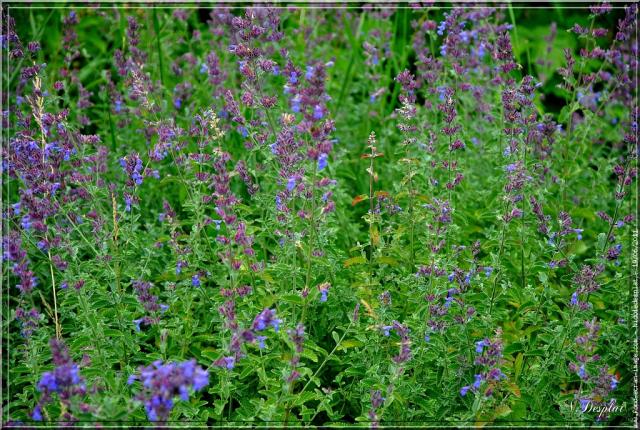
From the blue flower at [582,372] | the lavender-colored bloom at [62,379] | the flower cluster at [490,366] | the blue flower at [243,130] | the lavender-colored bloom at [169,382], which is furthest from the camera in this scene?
the blue flower at [243,130]

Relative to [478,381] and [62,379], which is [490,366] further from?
[62,379]

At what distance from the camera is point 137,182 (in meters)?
3.64

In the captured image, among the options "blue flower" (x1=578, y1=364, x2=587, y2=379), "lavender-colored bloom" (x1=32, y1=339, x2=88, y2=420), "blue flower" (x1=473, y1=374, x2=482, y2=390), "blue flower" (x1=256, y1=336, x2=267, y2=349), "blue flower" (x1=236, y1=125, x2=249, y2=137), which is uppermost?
"blue flower" (x1=236, y1=125, x2=249, y2=137)

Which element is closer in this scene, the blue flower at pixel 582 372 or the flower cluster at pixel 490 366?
the flower cluster at pixel 490 366

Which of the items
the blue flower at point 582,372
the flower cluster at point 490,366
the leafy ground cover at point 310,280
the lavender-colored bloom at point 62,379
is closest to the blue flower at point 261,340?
the leafy ground cover at point 310,280

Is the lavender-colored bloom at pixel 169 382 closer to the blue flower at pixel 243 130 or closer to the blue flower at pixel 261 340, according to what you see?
the blue flower at pixel 261 340

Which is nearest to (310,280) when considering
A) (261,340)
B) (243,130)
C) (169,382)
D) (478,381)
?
(261,340)

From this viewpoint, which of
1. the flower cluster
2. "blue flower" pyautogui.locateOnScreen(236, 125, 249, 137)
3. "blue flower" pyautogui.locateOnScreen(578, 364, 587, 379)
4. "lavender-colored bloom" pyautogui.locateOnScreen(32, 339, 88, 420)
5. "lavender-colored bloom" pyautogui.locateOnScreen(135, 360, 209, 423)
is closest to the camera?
"lavender-colored bloom" pyautogui.locateOnScreen(135, 360, 209, 423)

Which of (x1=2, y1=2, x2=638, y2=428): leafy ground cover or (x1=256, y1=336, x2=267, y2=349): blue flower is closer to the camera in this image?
(x1=256, y1=336, x2=267, y2=349): blue flower

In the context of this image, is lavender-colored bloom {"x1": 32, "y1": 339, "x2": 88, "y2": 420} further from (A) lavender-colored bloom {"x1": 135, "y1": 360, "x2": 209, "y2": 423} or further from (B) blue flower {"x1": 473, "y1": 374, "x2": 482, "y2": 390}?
(B) blue flower {"x1": 473, "y1": 374, "x2": 482, "y2": 390}

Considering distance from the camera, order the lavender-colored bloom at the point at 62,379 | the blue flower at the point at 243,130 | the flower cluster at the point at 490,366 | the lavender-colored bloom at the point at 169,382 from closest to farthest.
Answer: the lavender-colored bloom at the point at 169,382 < the lavender-colored bloom at the point at 62,379 < the flower cluster at the point at 490,366 < the blue flower at the point at 243,130

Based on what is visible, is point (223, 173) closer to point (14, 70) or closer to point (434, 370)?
point (434, 370)

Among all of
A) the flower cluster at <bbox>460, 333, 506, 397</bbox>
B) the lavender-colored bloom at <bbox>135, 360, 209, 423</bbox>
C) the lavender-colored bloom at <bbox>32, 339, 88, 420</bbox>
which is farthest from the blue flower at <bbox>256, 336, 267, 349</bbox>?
the flower cluster at <bbox>460, 333, 506, 397</bbox>

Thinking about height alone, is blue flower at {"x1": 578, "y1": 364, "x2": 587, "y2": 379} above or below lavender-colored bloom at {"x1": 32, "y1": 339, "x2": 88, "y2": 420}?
below
